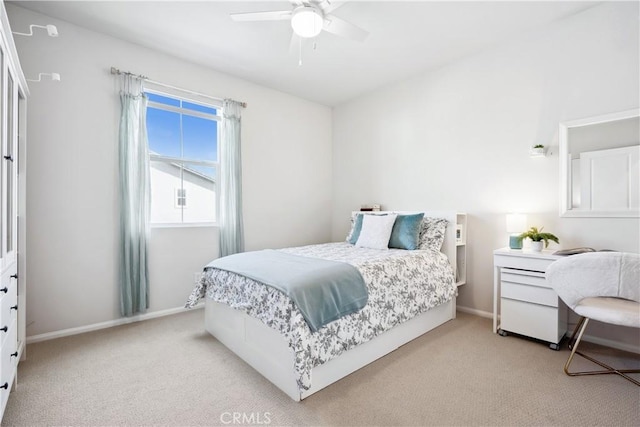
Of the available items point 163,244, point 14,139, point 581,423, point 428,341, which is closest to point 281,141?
point 163,244

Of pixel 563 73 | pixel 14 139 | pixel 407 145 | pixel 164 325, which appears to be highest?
pixel 563 73

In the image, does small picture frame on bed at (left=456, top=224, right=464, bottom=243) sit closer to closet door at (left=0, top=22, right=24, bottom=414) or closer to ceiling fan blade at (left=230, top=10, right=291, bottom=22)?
ceiling fan blade at (left=230, top=10, right=291, bottom=22)

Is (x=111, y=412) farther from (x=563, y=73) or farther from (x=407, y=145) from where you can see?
(x=563, y=73)

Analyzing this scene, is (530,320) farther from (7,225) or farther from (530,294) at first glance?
(7,225)

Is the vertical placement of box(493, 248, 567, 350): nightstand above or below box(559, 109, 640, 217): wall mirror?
below

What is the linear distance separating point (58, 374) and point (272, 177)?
286 cm

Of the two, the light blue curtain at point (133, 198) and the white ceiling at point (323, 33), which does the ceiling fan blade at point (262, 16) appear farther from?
the light blue curtain at point (133, 198)

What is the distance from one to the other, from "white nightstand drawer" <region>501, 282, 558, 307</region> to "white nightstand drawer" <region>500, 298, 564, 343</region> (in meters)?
0.03

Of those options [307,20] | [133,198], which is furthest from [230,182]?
[307,20]

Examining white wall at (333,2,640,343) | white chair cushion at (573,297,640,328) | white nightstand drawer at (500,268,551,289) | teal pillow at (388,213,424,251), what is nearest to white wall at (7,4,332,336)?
teal pillow at (388,213,424,251)

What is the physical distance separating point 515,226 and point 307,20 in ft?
8.20

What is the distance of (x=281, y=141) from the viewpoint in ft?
13.9

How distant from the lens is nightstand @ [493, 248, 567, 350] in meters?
2.37

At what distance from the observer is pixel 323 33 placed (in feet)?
9.45
